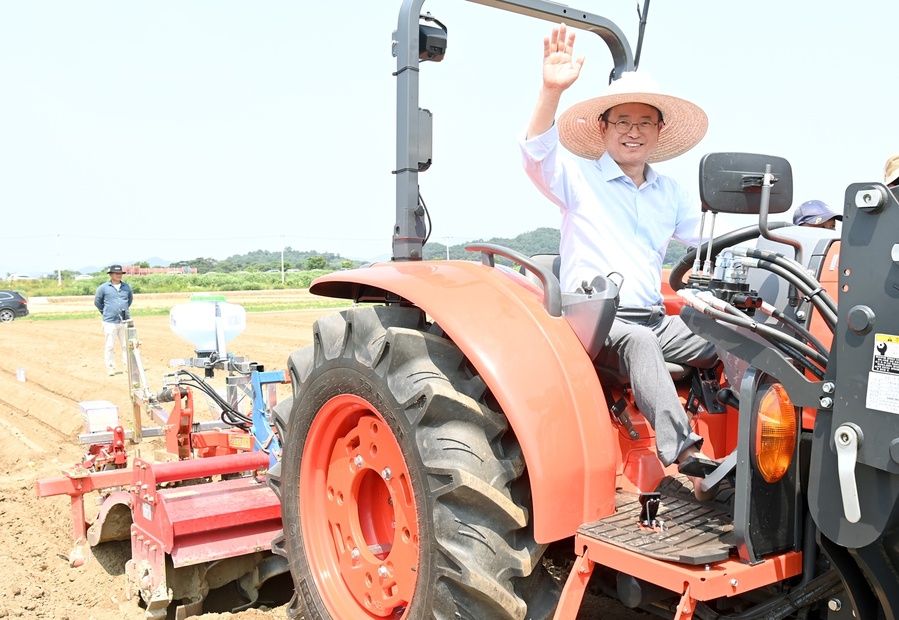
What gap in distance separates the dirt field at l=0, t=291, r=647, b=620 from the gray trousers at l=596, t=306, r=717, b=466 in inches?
50.5

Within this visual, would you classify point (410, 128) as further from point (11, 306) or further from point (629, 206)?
point (11, 306)

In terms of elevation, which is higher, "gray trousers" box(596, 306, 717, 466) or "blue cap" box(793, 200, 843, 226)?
"blue cap" box(793, 200, 843, 226)

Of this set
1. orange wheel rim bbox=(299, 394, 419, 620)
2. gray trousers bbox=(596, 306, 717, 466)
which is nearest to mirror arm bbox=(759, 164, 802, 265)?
gray trousers bbox=(596, 306, 717, 466)

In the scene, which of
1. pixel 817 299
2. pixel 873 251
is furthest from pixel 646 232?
pixel 873 251

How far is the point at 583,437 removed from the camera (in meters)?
2.12

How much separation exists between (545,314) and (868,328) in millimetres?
927

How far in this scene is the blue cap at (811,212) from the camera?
339 centimetres

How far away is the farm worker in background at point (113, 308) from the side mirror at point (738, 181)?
38.1 feet

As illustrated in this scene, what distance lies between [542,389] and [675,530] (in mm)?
490

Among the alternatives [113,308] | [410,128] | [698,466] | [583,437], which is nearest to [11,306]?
[113,308]

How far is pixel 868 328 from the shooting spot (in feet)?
5.33

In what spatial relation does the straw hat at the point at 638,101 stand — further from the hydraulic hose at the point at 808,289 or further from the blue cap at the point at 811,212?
the hydraulic hose at the point at 808,289

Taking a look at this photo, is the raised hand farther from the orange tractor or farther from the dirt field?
the dirt field

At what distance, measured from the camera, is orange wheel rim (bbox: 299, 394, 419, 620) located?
2.45 metres
